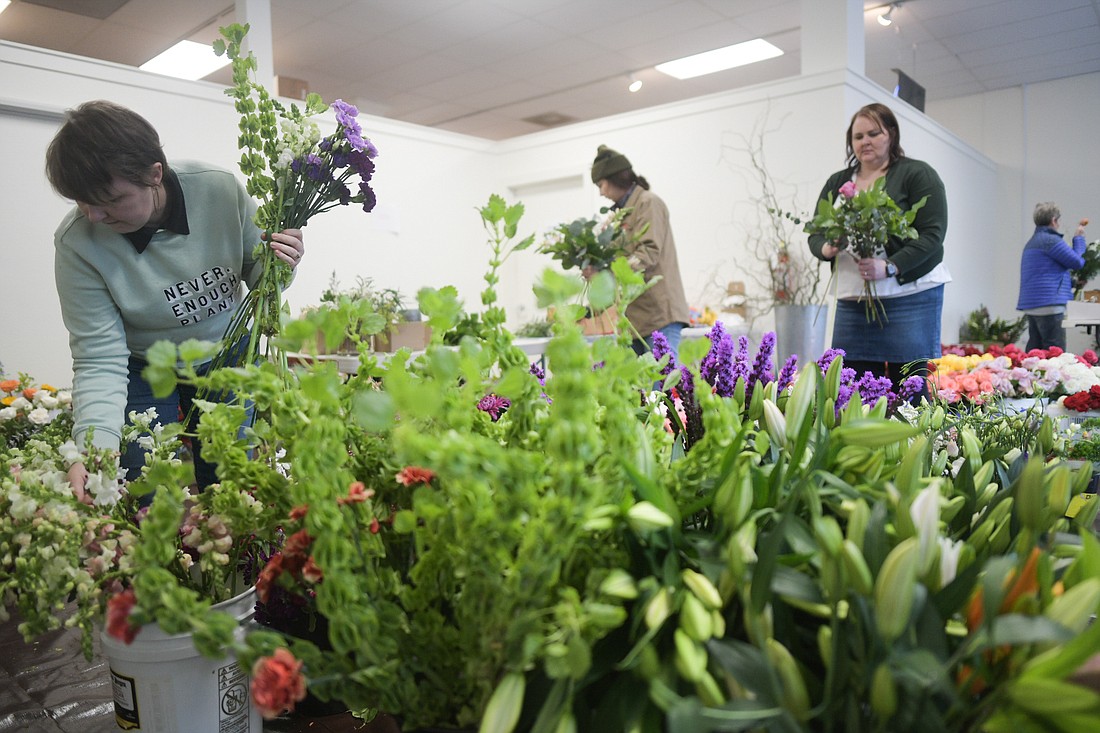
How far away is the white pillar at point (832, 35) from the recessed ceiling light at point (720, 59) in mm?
1433

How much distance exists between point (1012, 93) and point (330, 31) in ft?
24.9

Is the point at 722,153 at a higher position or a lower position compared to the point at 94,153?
higher

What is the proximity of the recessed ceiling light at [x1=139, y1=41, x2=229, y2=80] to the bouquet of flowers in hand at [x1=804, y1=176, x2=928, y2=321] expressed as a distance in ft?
18.4

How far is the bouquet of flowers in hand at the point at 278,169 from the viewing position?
2.68 feet

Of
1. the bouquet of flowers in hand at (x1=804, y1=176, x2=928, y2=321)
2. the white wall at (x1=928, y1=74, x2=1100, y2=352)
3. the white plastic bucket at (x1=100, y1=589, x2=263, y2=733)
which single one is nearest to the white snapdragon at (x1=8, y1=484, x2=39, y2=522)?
the white plastic bucket at (x1=100, y1=589, x2=263, y2=733)

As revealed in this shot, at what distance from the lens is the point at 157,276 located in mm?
1461

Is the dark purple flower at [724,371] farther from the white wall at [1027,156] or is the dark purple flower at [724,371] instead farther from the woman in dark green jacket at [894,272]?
the white wall at [1027,156]

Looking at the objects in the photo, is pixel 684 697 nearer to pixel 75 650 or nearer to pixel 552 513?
pixel 552 513

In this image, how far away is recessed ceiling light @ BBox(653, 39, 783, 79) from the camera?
6.46 metres

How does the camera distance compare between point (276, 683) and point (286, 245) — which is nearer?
point (276, 683)

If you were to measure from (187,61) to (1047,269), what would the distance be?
7563mm

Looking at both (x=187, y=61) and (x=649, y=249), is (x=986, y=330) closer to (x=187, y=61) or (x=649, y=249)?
(x=649, y=249)

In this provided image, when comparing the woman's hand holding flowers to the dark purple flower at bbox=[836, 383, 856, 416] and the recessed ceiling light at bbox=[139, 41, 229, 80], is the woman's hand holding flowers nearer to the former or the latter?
the dark purple flower at bbox=[836, 383, 856, 416]

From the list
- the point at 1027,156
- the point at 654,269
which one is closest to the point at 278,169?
the point at 654,269
